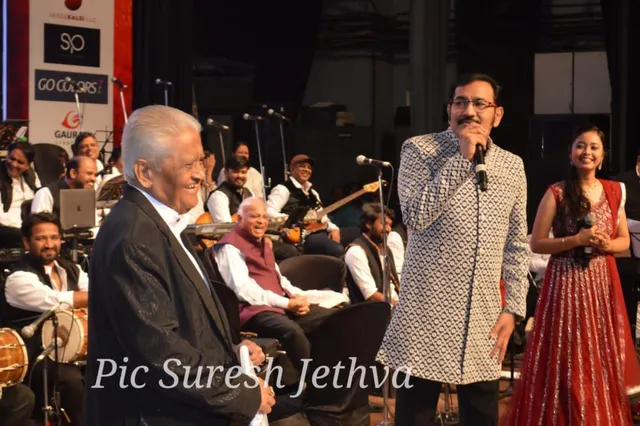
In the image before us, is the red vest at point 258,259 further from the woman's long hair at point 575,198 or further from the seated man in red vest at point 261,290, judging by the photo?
the woman's long hair at point 575,198

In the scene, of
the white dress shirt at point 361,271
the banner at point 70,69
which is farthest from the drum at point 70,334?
the banner at point 70,69

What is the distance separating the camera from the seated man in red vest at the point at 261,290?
6.21 meters

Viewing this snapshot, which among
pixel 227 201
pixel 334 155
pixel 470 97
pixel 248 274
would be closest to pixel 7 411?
pixel 248 274

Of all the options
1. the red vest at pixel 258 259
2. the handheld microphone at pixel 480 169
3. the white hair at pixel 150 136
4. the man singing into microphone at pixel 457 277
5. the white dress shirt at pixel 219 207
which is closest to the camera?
the white hair at pixel 150 136

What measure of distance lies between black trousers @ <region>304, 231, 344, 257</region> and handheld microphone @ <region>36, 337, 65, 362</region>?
14.3 feet

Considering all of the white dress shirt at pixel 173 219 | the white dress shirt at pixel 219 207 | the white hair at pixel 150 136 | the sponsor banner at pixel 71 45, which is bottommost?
the white dress shirt at pixel 219 207

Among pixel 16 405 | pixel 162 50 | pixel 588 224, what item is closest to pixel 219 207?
pixel 162 50

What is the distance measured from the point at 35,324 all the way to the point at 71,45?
6.70 m

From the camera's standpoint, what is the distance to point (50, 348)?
5199 millimetres

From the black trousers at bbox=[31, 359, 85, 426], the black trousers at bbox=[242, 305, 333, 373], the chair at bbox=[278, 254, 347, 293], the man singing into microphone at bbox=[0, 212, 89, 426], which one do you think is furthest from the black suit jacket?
the chair at bbox=[278, 254, 347, 293]

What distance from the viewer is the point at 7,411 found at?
507cm

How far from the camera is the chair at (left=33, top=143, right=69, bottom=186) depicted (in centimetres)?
963

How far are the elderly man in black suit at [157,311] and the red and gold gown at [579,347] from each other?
2362mm

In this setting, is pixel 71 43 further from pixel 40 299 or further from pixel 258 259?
pixel 40 299
